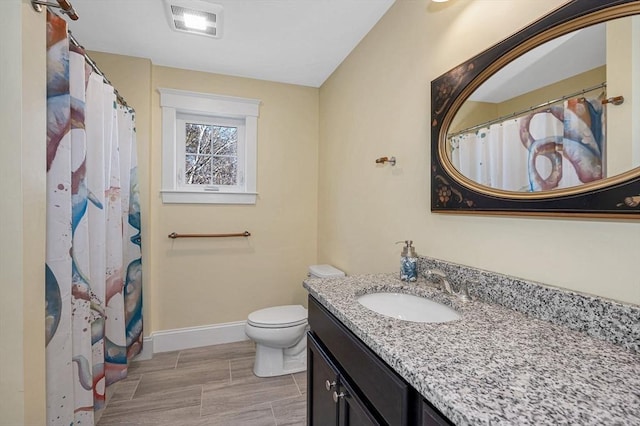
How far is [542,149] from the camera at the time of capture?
35.4 inches

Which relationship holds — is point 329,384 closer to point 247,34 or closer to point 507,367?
point 507,367

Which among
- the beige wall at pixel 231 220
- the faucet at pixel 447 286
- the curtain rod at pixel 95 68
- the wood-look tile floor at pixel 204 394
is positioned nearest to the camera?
the faucet at pixel 447 286

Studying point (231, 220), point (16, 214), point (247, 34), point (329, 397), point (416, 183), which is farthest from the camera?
point (231, 220)

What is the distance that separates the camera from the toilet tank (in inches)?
88.6

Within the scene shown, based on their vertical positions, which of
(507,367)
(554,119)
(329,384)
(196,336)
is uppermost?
(554,119)

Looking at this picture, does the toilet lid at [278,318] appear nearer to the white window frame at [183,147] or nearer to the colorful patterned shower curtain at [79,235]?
the colorful patterned shower curtain at [79,235]

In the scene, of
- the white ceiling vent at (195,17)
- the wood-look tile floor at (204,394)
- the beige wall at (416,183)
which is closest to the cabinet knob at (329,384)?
the beige wall at (416,183)

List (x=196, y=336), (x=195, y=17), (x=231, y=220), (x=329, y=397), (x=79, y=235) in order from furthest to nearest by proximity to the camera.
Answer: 1. (x=231, y=220)
2. (x=196, y=336)
3. (x=195, y=17)
4. (x=79, y=235)
5. (x=329, y=397)

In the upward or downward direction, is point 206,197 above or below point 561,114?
below

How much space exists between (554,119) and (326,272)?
176cm

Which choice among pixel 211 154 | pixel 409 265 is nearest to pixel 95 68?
pixel 211 154

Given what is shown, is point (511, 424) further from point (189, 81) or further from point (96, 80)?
point (189, 81)

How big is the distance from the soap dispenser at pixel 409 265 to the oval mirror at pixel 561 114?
425mm

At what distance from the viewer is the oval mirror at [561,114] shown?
2.36ft
